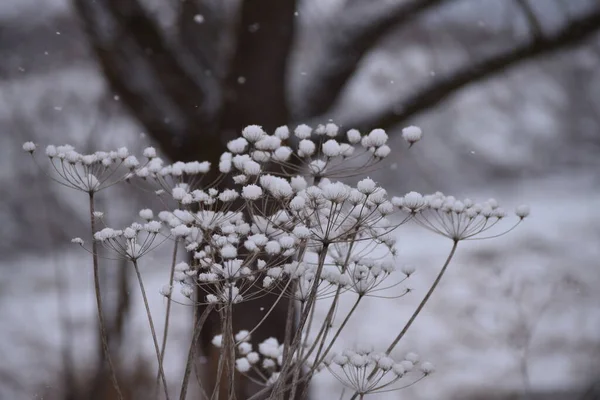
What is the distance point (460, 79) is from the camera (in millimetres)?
1939

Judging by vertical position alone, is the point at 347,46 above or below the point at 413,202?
above

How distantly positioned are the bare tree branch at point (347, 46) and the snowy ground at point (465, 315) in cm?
143

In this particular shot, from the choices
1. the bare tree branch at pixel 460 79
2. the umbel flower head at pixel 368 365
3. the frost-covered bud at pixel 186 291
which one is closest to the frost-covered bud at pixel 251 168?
the frost-covered bud at pixel 186 291

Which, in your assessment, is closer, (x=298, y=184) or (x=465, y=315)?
(x=298, y=184)

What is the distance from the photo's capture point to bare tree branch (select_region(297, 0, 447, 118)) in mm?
1945

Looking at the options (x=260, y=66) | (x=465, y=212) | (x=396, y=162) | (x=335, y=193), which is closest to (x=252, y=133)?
(x=335, y=193)

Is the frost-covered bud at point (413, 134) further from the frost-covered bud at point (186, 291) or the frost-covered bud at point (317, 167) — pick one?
the frost-covered bud at point (186, 291)

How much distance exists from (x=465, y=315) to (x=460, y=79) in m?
1.65

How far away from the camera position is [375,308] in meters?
3.34

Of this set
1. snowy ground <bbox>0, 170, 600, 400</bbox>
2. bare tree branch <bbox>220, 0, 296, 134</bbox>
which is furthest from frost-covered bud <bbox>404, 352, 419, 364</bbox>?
snowy ground <bbox>0, 170, 600, 400</bbox>

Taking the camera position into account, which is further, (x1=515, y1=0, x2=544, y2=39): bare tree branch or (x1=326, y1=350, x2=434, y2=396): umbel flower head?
(x1=515, y1=0, x2=544, y2=39): bare tree branch

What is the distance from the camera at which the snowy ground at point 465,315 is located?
3.14m

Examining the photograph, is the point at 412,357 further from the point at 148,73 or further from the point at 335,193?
the point at 148,73

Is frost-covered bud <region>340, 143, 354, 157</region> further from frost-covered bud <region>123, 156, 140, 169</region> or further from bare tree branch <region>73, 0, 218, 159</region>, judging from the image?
bare tree branch <region>73, 0, 218, 159</region>
